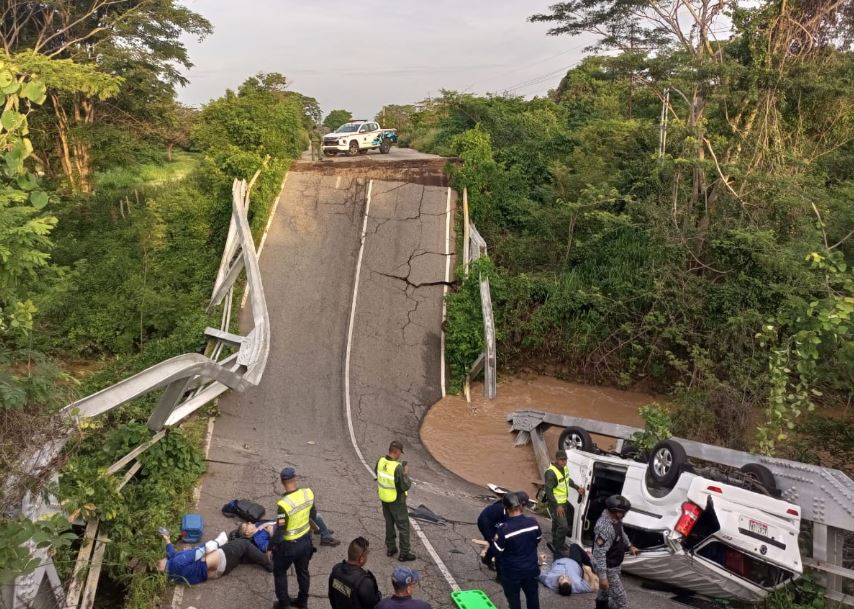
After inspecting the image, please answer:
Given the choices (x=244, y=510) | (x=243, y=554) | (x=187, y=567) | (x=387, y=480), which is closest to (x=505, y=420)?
(x=244, y=510)

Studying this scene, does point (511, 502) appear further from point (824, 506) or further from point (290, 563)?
point (824, 506)

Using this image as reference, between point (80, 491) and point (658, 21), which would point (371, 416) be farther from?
point (658, 21)

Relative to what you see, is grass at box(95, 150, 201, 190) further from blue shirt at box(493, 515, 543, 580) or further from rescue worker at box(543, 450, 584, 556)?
blue shirt at box(493, 515, 543, 580)

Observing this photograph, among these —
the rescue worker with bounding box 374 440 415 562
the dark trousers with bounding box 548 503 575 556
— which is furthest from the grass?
the dark trousers with bounding box 548 503 575 556

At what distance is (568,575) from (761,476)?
8.45ft

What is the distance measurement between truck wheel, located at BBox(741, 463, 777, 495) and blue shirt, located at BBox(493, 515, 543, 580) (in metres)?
3.00

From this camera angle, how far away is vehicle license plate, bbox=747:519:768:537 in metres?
6.75

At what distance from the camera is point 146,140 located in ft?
91.1

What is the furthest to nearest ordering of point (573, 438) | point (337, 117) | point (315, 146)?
point (337, 117)
point (315, 146)
point (573, 438)

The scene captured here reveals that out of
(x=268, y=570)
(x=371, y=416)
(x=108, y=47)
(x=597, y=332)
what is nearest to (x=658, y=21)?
(x=597, y=332)

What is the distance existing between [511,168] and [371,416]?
43.0ft

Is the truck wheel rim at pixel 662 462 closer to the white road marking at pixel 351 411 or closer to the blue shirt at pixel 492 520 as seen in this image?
the blue shirt at pixel 492 520

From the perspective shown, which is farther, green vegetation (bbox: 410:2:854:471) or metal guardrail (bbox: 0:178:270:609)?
green vegetation (bbox: 410:2:854:471)

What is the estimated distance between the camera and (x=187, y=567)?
7.31 metres
